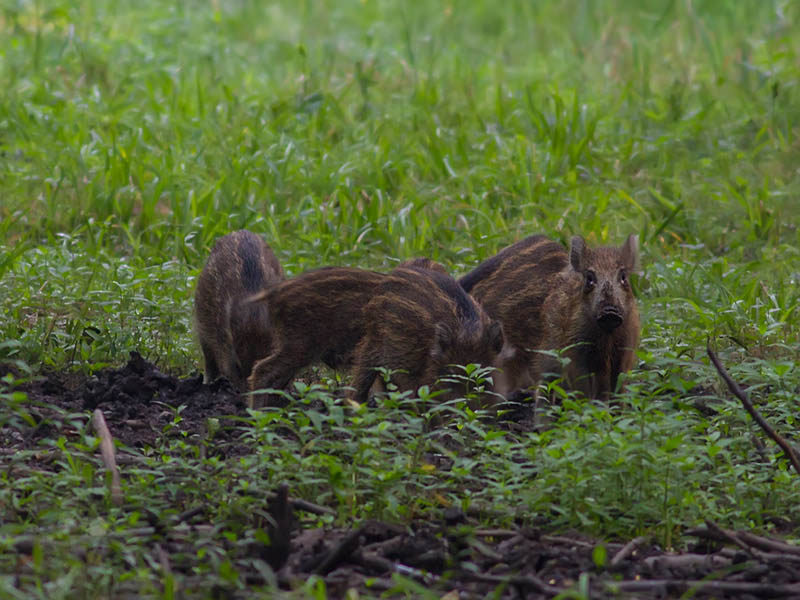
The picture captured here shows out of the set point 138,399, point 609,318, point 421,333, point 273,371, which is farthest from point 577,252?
point 138,399

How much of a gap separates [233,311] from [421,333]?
1.02m

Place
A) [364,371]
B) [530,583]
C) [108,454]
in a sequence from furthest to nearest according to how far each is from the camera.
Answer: [364,371]
[108,454]
[530,583]

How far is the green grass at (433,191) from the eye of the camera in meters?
4.24

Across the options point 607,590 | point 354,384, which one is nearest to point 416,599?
point 607,590

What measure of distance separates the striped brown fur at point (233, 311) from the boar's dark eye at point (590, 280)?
5.14 ft

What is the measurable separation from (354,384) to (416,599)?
2.52 meters

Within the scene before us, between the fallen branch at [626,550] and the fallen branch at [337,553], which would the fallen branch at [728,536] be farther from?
the fallen branch at [337,553]

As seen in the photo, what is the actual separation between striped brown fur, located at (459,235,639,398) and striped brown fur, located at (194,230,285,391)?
1.10 metres

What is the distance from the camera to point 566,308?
19.9 feet

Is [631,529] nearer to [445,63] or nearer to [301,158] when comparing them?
[301,158]

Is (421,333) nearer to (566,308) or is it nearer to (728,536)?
(566,308)

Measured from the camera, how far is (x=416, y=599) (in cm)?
349

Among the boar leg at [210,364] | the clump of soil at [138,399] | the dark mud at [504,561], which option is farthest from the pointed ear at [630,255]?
the dark mud at [504,561]

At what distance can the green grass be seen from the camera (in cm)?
424
